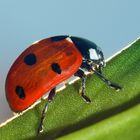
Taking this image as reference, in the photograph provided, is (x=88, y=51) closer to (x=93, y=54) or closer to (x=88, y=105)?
(x=93, y=54)

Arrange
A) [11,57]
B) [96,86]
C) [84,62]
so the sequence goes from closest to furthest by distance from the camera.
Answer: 1. [96,86]
2. [84,62]
3. [11,57]

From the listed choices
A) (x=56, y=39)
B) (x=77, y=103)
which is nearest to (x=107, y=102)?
(x=77, y=103)

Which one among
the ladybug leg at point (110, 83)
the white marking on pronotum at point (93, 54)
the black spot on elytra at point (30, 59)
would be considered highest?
the black spot on elytra at point (30, 59)

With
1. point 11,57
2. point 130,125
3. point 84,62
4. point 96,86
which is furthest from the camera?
point 11,57

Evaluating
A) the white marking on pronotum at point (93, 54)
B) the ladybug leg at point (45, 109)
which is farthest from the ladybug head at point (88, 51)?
the ladybug leg at point (45, 109)

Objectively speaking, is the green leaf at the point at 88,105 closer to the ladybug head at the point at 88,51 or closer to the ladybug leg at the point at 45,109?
the ladybug leg at the point at 45,109

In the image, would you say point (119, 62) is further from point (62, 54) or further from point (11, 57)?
point (11, 57)

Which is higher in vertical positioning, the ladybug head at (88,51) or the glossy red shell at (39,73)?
the glossy red shell at (39,73)
